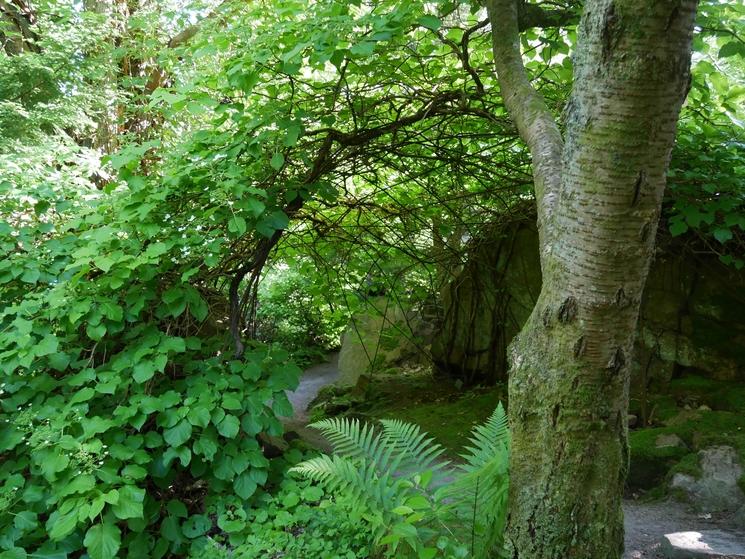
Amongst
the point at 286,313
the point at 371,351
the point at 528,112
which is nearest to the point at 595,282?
the point at 528,112

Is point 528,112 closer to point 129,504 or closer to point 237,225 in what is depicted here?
point 237,225

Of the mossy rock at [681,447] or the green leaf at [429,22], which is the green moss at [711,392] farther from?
the green leaf at [429,22]

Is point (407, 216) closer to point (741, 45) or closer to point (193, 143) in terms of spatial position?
point (193, 143)

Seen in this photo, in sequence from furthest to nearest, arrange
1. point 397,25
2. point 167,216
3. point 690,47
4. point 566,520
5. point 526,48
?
point 526,48
point 167,216
point 397,25
point 566,520
point 690,47

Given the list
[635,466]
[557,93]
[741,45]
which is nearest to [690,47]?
[741,45]

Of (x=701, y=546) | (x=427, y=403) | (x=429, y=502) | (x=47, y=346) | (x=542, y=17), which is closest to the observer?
(x=429, y=502)

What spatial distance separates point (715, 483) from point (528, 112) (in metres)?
2.85

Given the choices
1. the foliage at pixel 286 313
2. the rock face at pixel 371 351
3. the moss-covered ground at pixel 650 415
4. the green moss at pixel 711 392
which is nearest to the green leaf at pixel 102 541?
the moss-covered ground at pixel 650 415

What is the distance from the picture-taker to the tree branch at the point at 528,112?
186 cm

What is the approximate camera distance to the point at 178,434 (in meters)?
2.67

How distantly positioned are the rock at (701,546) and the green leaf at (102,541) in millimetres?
2506

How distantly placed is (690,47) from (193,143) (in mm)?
2576

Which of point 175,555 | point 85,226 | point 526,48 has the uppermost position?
point 526,48

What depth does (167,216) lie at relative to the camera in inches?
119
